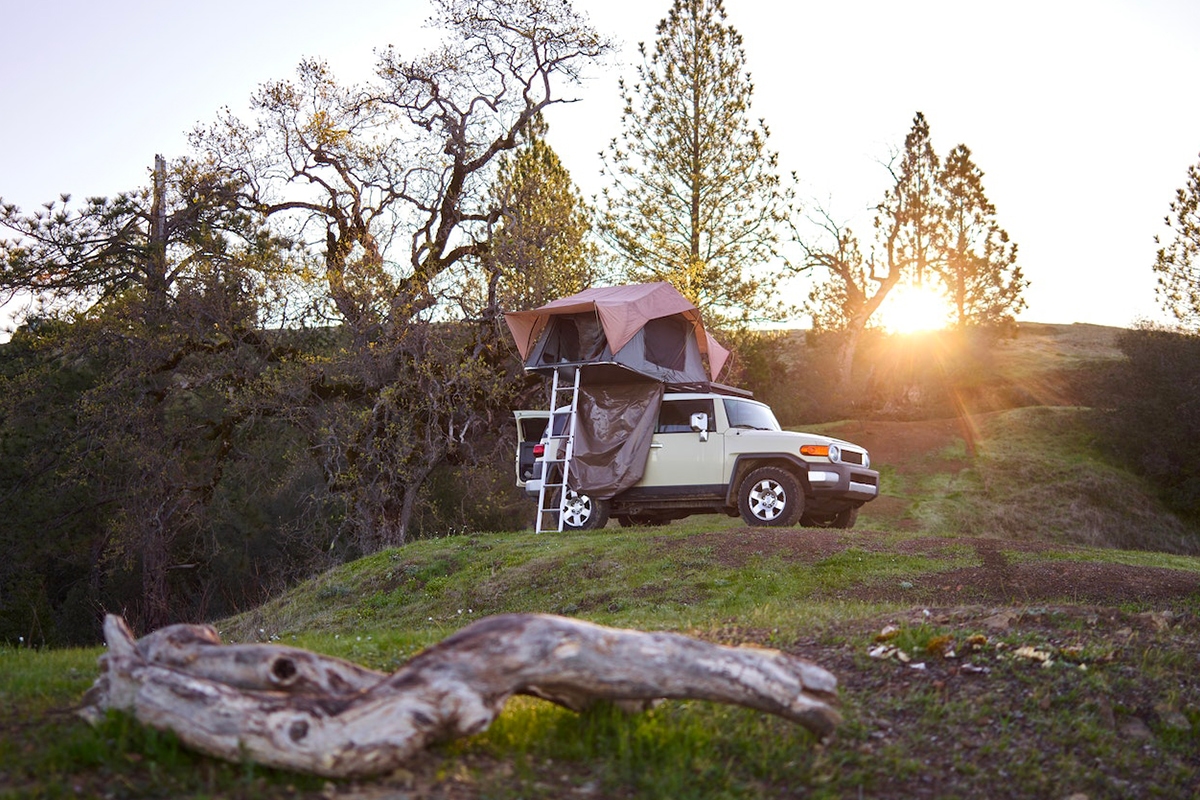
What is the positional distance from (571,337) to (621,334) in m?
1.93

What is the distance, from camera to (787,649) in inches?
295

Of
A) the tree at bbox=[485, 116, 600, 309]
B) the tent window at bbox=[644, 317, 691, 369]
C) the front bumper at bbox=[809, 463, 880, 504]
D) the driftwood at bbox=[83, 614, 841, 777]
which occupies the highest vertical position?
the tree at bbox=[485, 116, 600, 309]

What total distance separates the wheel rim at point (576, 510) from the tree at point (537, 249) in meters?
6.52

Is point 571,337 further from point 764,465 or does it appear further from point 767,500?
point 767,500

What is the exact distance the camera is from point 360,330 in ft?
74.0

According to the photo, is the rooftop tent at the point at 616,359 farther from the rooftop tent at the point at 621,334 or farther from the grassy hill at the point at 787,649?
the grassy hill at the point at 787,649

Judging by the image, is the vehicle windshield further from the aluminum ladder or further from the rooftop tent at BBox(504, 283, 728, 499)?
the aluminum ladder

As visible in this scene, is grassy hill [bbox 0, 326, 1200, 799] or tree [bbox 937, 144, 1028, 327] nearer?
grassy hill [bbox 0, 326, 1200, 799]

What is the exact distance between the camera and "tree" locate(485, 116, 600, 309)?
913 inches

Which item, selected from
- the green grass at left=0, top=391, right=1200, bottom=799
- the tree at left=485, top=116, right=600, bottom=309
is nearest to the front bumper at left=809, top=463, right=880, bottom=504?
the green grass at left=0, top=391, right=1200, bottom=799

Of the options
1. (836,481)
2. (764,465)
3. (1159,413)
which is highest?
(1159,413)

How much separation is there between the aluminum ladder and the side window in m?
1.64

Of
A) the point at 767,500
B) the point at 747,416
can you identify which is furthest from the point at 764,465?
the point at 747,416

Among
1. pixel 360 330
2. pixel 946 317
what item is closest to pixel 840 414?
pixel 946 317
